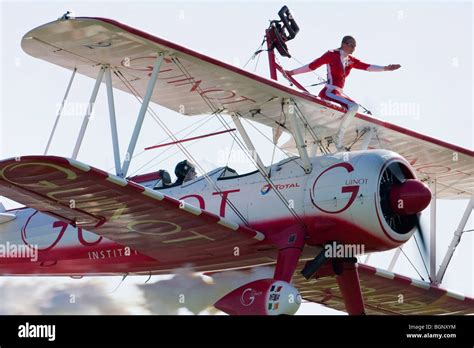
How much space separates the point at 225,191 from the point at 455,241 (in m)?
4.94

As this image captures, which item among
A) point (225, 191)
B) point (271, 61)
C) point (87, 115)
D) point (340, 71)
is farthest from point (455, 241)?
point (87, 115)

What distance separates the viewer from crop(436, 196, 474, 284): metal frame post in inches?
728

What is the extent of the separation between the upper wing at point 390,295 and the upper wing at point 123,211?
95.1 inches

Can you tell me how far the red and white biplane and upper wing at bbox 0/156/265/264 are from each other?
0.07ft

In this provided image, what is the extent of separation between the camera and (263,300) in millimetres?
14328

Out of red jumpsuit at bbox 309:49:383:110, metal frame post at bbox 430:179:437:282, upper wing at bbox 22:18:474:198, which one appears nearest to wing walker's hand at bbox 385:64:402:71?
red jumpsuit at bbox 309:49:383:110

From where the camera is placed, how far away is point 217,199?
15773 mm

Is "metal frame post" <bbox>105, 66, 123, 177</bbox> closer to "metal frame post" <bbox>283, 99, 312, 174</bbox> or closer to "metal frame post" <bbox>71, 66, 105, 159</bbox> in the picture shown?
"metal frame post" <bbox>71, 66, 105, 159</bbox>

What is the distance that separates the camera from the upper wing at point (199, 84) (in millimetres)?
14617

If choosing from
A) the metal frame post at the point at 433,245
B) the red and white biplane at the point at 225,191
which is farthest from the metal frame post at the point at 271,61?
the metal frame post at the point at 433,245

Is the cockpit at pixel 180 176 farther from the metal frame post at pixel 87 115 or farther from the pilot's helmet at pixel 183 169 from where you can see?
the metal frame post at pixel 87 115
